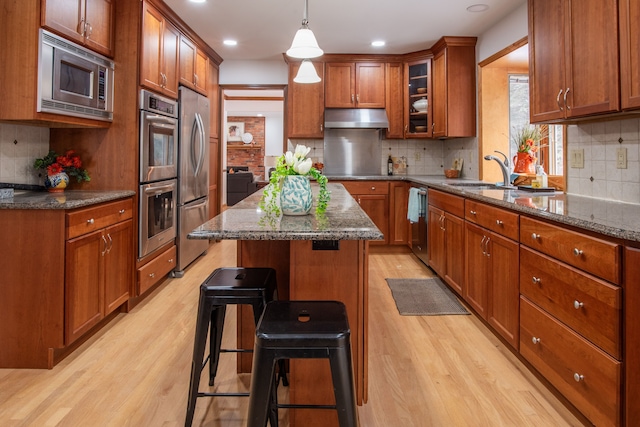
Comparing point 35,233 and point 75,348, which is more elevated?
point 35,233

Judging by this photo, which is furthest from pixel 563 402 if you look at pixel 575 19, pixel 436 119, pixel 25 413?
pixel 436 119

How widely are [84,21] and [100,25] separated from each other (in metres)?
0.23

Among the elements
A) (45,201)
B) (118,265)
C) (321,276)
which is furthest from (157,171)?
(321,276)

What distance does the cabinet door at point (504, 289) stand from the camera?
2318mm

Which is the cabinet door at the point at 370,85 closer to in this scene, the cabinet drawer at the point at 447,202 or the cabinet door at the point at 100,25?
the cabinet drawer at the point at 447,202

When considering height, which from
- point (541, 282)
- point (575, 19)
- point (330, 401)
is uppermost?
point (575, 19)

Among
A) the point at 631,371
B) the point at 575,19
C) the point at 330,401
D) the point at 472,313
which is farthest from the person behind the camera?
the point at 472,313

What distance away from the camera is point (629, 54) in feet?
6.06

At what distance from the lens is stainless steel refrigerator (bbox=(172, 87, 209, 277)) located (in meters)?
4.09

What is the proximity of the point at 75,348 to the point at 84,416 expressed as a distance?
0.82m

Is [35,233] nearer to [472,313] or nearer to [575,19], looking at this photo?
[472,313]

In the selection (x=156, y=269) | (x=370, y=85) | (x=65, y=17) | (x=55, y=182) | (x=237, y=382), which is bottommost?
(x=237, y=382)

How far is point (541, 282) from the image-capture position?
6.68 ft

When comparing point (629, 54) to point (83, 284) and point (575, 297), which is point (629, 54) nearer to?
point (575, 297)
